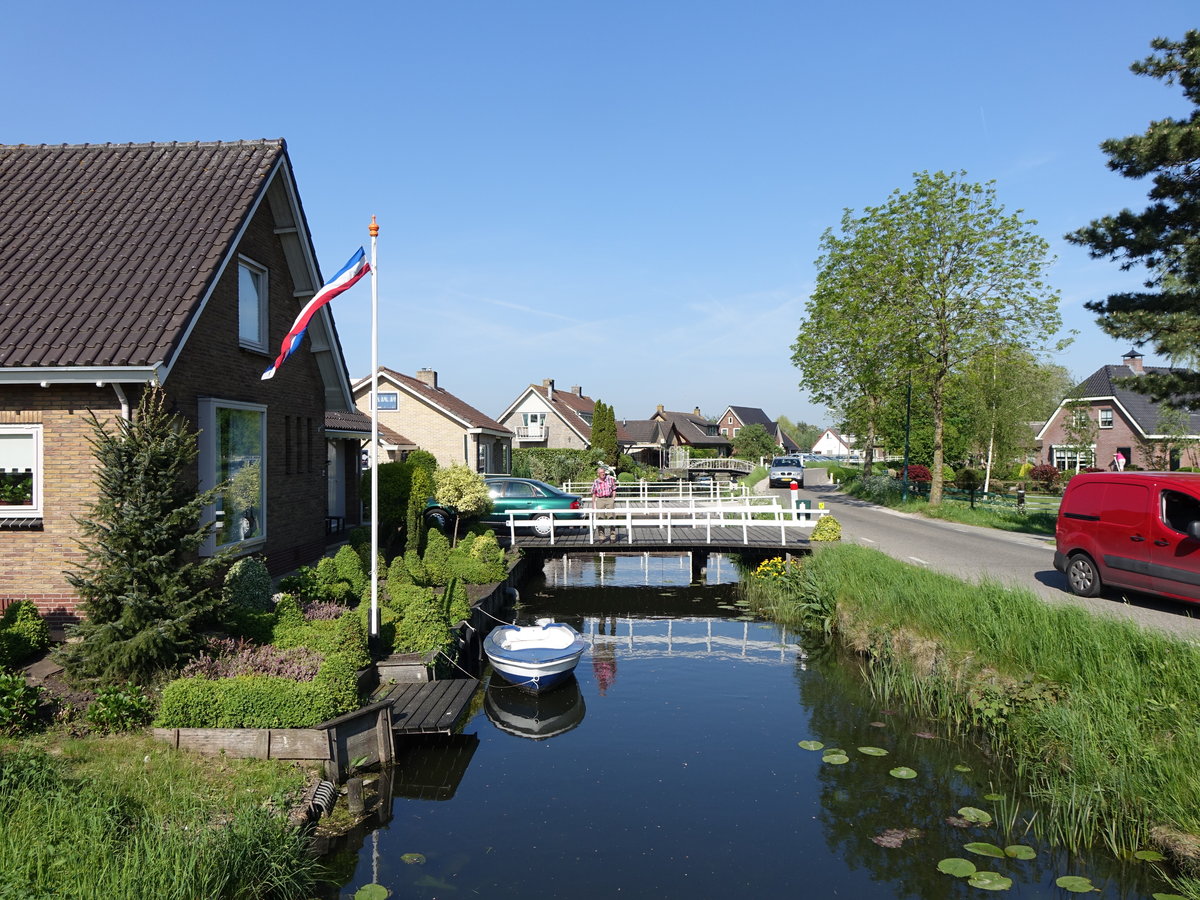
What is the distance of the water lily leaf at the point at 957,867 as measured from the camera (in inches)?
282

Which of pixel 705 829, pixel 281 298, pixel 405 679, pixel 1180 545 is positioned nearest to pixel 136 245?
pixel 281 298

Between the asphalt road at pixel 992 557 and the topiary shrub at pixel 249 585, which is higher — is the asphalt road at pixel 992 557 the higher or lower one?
the lower one

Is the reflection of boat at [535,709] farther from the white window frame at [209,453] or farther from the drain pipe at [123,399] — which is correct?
the drain pipe at [123,399]

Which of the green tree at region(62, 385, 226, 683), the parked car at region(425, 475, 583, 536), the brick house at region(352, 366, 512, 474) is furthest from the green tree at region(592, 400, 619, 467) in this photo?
the green tree at region(62, 385, 226, 683)

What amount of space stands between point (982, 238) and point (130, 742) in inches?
1298

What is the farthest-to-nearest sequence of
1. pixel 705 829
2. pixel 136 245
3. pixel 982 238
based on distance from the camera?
pixel 982 238 → pixel 136 245 → pixel 705 829

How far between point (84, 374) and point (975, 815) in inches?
447

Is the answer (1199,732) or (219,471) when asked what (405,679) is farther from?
(1199,732)

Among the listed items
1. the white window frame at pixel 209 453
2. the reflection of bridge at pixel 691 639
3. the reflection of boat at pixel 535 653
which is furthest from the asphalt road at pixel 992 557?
the white window frame at pixel 209 453

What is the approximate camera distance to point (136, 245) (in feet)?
41.9

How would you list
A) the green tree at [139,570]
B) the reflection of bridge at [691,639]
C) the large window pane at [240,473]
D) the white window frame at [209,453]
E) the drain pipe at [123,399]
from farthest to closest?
the reflection of bridge at [691,639] → the large window pane at [240,473] → the white window frame at [209,453] → the drain pipe at [123,399] → the green tree at [139,570]

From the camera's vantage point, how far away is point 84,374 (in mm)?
10586

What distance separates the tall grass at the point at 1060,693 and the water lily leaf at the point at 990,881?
100 centimetres

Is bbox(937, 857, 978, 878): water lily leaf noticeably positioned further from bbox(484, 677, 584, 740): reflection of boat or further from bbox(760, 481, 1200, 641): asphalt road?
bbox(484, 677, 584, 740): reflection of boat
